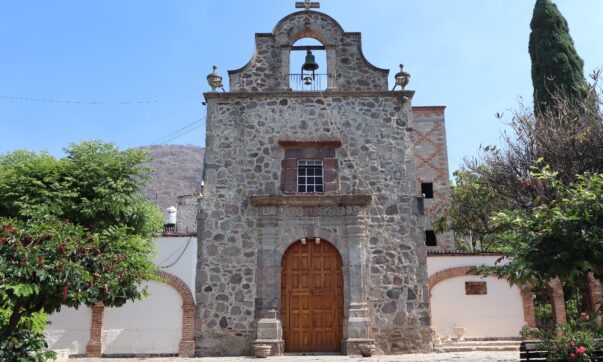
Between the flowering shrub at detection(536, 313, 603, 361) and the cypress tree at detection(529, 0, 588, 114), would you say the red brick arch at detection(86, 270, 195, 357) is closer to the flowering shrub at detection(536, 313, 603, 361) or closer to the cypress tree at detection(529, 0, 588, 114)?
the flowering shrub at detection(536, 313, 603, 361)

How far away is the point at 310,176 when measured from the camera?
1412 cm

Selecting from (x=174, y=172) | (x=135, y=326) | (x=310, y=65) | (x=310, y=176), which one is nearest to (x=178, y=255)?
(x=135, y=326)

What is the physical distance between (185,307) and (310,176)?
510 cm

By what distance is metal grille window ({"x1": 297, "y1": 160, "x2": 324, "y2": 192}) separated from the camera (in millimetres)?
14008

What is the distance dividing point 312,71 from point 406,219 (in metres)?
5.11

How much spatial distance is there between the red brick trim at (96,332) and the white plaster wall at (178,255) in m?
2.01

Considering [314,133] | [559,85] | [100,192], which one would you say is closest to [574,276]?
[314,133]

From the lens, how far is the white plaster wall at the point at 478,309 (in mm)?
15031

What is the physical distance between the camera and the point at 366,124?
14.4m

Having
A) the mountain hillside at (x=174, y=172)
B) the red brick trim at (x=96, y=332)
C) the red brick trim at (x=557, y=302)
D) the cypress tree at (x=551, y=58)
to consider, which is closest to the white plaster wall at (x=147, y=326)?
the red brick trim at (x=96, y=332)

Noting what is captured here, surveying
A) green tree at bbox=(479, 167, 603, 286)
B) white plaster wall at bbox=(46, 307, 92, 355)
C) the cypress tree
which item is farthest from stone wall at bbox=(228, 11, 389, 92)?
the cypress tree

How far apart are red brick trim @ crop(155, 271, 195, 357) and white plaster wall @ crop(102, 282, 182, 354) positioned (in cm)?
12

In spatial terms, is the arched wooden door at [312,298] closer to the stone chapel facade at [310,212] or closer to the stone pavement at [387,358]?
the stone chapel facade at [310,212]

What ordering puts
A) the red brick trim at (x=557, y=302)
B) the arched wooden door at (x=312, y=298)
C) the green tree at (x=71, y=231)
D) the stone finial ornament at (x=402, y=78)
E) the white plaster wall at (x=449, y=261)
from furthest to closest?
the white plaster wall at (x=449, y=261)
the red brick trim at (x=557, y=302)
the stone finial ornament at (x=402, y=78)
the arched wooden door at (x=312, y=298)
the green tree at (x=71, y=231)
